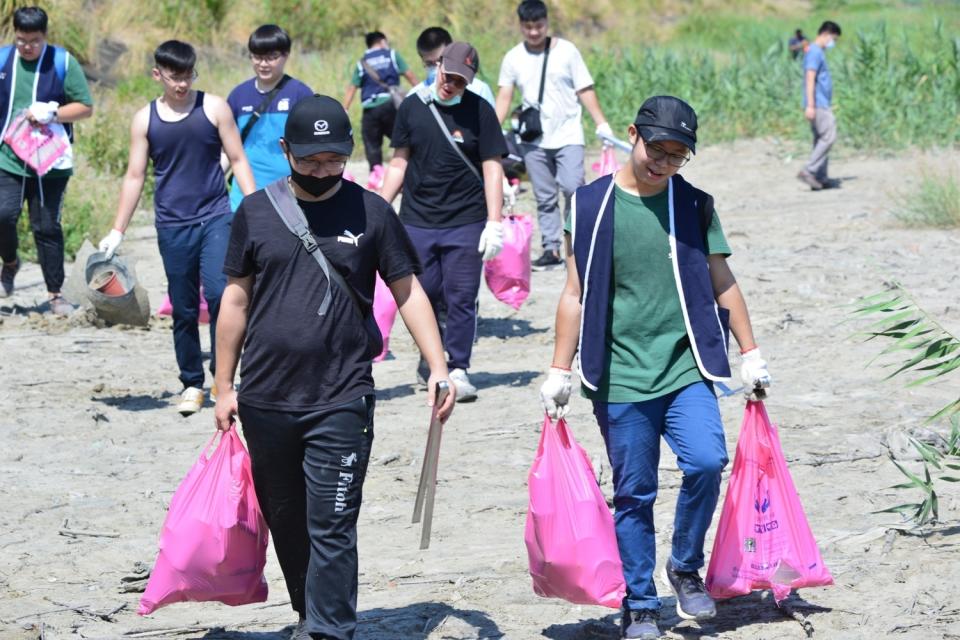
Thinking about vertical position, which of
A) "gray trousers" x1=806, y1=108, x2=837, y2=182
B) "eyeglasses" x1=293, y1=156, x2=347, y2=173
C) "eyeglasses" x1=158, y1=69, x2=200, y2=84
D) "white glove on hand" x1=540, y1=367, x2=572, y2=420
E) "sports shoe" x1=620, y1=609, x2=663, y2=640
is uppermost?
"eyeglasses" x1=158, y1=69, x2=200, y2=84

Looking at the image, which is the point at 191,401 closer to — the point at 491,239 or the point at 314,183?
the point at 491,239

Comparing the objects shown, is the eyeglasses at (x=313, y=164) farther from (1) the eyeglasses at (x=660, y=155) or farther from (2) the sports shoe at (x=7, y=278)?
(2) the sports shoe at (x=7, y=278)

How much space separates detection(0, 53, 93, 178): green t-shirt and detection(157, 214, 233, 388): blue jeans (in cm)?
218

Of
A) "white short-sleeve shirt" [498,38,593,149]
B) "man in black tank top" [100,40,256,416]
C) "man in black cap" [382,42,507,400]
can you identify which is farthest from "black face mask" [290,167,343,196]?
"white short-sleeve shirt" [498,38,593,149]

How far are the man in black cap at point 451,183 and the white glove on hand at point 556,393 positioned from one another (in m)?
3.18

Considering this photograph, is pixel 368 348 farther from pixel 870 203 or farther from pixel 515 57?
pixel 870 203

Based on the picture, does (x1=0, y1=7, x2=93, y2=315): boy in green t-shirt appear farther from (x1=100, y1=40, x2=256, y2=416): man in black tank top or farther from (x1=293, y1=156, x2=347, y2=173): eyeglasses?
(x1=293, y1=156, x2=347, y2=173): eyeglasses

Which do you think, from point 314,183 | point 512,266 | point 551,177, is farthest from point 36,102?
point 314,183

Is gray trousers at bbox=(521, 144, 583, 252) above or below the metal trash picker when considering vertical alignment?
above

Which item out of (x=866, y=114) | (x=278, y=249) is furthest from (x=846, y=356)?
(x=866, y=114)

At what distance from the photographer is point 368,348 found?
172 inches

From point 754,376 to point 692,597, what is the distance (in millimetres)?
718

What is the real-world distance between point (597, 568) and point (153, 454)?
136 inches

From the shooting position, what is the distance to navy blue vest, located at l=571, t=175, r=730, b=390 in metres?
4.49
